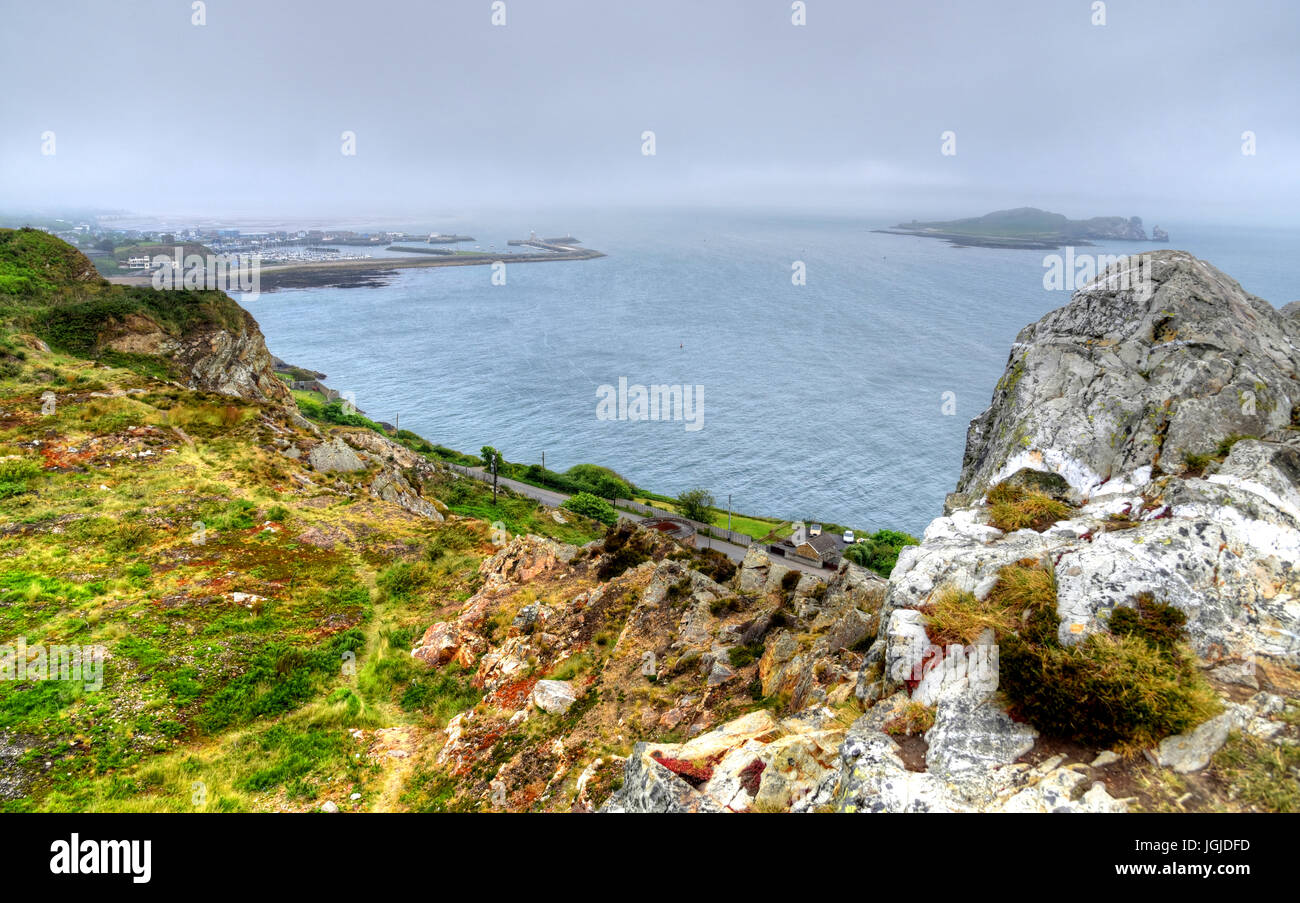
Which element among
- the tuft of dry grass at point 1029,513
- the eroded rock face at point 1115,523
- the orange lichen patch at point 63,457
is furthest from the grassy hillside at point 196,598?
the tuft of dry grass at point 1029,513

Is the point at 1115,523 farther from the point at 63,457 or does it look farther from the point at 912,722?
the point at 63,457

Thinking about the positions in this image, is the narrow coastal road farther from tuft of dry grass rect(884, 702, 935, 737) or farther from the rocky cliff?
tuft of dry grass rect(884, 702, 935, 737)

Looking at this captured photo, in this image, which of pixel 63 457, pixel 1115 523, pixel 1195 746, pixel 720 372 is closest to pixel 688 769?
pixel 1195 746

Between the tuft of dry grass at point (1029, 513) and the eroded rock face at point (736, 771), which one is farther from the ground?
the tuft of dry grass at point (1029, 513)

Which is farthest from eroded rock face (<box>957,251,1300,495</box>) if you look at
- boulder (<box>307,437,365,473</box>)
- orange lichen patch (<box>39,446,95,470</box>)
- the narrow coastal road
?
the narrow coastal road

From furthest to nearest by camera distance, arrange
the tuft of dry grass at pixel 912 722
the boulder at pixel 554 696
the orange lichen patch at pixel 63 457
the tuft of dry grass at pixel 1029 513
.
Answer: the orange lichen patch at pixel 63 457 < the boulder at pixel 554 696 < the tuft of dry grass at pixel 1029 513 < the tuft of dry grass at pixel 912 722

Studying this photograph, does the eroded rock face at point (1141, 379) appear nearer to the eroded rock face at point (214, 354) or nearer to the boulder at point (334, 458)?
the boulder at point (334, 458)
